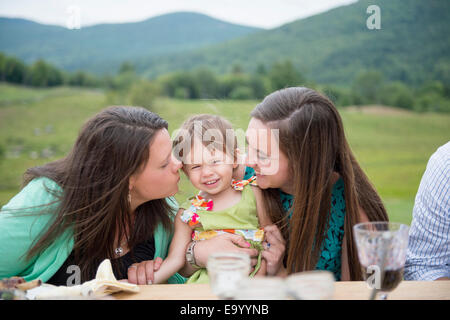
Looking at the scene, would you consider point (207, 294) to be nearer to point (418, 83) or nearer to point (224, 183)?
point (224, 183)

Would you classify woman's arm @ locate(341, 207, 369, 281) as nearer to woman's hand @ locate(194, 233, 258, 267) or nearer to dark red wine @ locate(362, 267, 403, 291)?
woman's hand @ locate(194, 233, 258, 267)

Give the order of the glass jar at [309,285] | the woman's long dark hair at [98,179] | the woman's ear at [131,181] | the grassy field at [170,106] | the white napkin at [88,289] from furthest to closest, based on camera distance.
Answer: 1. the grassy field at [170,106]
2. the woman's ear at [131,181]
3. the woman's long dark hair at [98,179]
4. the white napkin at [88,289]
5. the glass jar at [309,285]

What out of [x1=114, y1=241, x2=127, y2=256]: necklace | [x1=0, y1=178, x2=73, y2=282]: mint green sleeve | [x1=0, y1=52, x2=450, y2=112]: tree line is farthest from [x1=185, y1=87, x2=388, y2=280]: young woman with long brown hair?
[x1=0, y1=52, x2=450, y2=112]: tree line

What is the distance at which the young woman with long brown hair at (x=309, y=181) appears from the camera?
1.67m

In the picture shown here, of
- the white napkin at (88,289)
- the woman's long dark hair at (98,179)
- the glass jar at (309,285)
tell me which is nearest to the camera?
the glass jar at (309,285)

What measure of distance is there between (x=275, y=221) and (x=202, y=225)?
319 millimetres

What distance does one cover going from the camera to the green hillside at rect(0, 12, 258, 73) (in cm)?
1061

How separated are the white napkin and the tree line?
8550mm

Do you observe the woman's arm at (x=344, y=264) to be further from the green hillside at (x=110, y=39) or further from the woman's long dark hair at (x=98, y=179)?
the green hillside at (x=110, y=39)

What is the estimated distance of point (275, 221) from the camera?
1.91 m

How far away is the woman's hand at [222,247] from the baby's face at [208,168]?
0.21 m

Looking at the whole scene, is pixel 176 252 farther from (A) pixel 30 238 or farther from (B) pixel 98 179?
(A) pixel 30 238

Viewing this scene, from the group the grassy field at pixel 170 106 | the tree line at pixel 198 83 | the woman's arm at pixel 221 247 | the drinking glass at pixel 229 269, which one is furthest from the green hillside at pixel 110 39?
the drinking glass at pixel 229 269

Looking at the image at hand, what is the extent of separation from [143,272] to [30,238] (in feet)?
1.49
